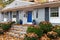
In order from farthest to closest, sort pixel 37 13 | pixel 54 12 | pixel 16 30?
pixel 37 13
pixel 16 30
pixel 54 12

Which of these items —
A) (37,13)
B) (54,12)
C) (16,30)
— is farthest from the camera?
(37,13)

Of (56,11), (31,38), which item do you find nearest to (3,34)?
(56,11)

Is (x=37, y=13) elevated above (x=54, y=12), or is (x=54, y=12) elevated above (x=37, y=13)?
(x=54, y=12)

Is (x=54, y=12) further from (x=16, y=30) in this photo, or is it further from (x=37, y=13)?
(x=16, y=30)

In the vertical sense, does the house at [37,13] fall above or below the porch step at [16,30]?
above

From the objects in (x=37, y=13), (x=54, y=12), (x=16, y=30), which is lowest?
(x=16, y=30)

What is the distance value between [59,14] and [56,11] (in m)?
0.78

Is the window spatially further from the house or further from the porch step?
the porch step

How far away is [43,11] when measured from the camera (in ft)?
80.0

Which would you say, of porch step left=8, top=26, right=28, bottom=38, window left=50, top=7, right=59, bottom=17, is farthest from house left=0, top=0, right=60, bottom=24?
porch step left=8, top=26, right=28, bottom=38

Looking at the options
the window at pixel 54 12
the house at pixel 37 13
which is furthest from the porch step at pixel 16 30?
the window at pixel 54 12

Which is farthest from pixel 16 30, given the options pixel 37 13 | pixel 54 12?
pixel 54 12

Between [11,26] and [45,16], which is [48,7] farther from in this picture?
[11,26]

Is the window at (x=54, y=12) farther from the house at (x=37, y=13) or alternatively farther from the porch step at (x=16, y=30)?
the porch step at (x=16, y=30)
